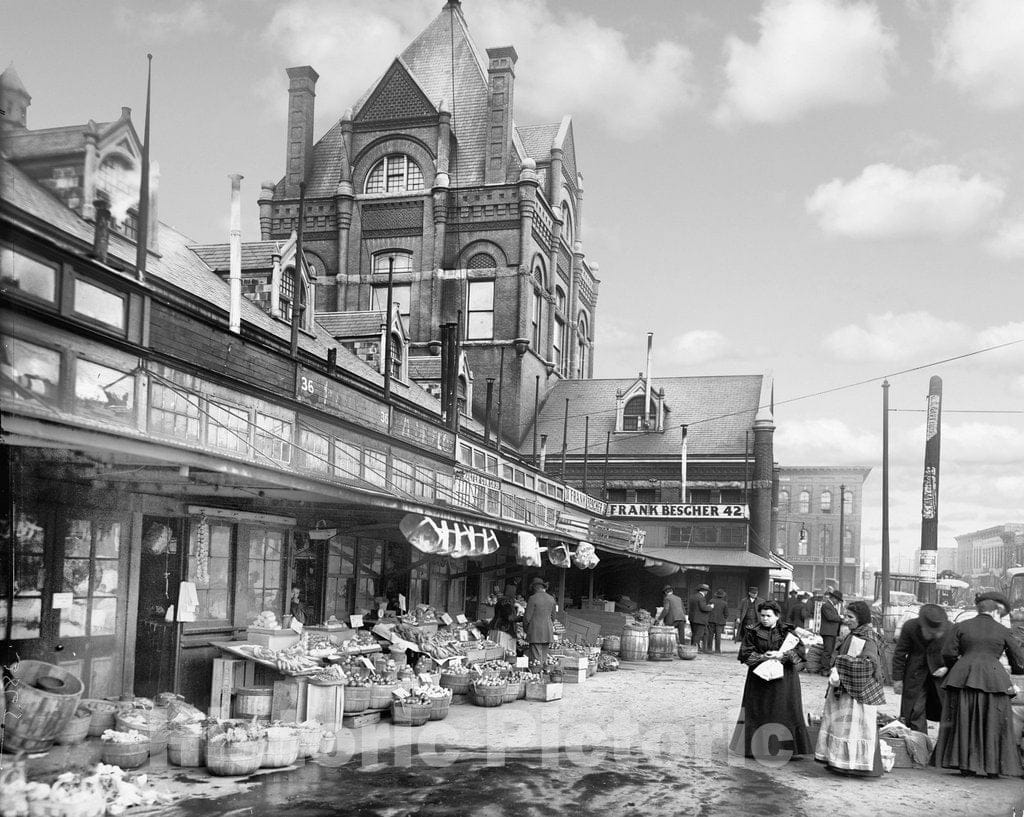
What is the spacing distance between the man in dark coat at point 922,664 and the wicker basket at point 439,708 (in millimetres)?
5622

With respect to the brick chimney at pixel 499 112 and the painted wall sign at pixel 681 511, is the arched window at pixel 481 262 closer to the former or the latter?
the brick chimney at pixel 499 112

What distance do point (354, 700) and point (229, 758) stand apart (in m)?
2.95

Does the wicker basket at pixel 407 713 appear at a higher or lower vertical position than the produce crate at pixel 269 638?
lower

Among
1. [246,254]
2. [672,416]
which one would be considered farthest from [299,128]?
[246,254]

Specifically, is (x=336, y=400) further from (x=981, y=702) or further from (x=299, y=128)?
(x=299, y=128)

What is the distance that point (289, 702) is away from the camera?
35.8 feet

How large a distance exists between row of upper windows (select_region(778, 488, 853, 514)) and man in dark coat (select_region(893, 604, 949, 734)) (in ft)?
250

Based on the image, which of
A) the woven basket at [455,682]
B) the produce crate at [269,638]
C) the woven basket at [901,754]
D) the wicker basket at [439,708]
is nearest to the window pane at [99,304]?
the produce crate at [269,638]

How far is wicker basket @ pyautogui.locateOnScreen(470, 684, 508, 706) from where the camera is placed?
1366cm

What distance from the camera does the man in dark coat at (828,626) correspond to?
19.6m

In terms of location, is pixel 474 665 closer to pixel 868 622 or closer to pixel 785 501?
pixel 868 622

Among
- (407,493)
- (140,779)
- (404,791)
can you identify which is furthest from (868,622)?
(407,493)

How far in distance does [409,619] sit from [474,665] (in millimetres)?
1299

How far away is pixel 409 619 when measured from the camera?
15469 millimetres
